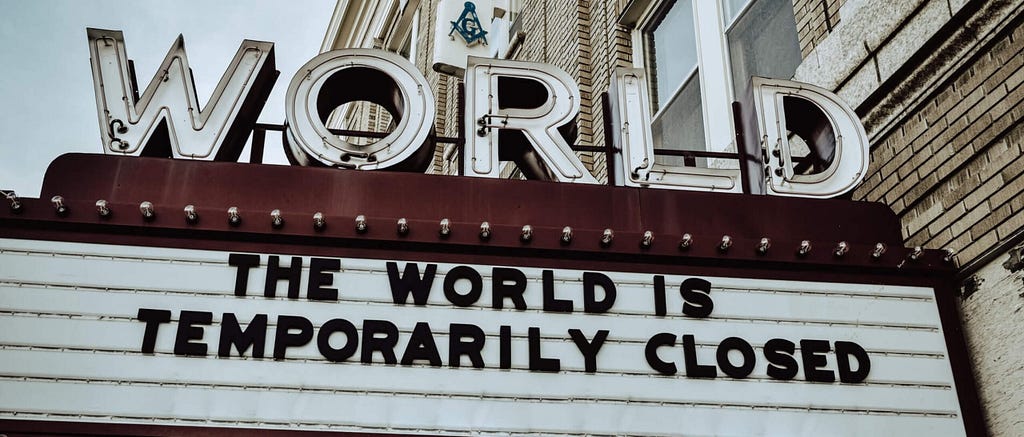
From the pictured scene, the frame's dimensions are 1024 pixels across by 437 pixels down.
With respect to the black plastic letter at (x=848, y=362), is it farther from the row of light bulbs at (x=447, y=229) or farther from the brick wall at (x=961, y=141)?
the brick wall at (x=961, y=141)

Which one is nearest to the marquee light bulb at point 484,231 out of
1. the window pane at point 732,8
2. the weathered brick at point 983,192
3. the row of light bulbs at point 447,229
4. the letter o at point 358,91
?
the row of light bulbs at point 447,229

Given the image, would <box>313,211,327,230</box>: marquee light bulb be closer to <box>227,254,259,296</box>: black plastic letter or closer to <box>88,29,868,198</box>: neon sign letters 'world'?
<box>227,254,259,296</box>: black plastic letter

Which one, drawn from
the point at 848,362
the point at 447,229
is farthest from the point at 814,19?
the point at 447,229

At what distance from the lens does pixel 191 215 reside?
4734 millimetres

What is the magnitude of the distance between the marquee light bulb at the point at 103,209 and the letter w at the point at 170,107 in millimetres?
506

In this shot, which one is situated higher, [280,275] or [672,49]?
[672,49]

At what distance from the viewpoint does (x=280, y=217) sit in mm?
4793

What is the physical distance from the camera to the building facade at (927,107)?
4824mm

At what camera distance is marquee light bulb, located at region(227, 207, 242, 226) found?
15.6 feet

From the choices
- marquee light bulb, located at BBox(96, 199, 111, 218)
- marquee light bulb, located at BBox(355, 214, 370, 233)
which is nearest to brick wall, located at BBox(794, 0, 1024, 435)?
marquee light bulb, located at BBox(355, 214, 370, 233)

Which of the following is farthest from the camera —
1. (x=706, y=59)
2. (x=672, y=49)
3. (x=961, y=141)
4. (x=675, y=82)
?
(x=672, y=49)

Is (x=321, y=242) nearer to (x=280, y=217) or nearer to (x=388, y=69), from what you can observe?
(x=280, y=217)

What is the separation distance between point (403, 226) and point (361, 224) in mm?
216

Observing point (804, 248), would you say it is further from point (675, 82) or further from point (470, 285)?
point (675, 82)
